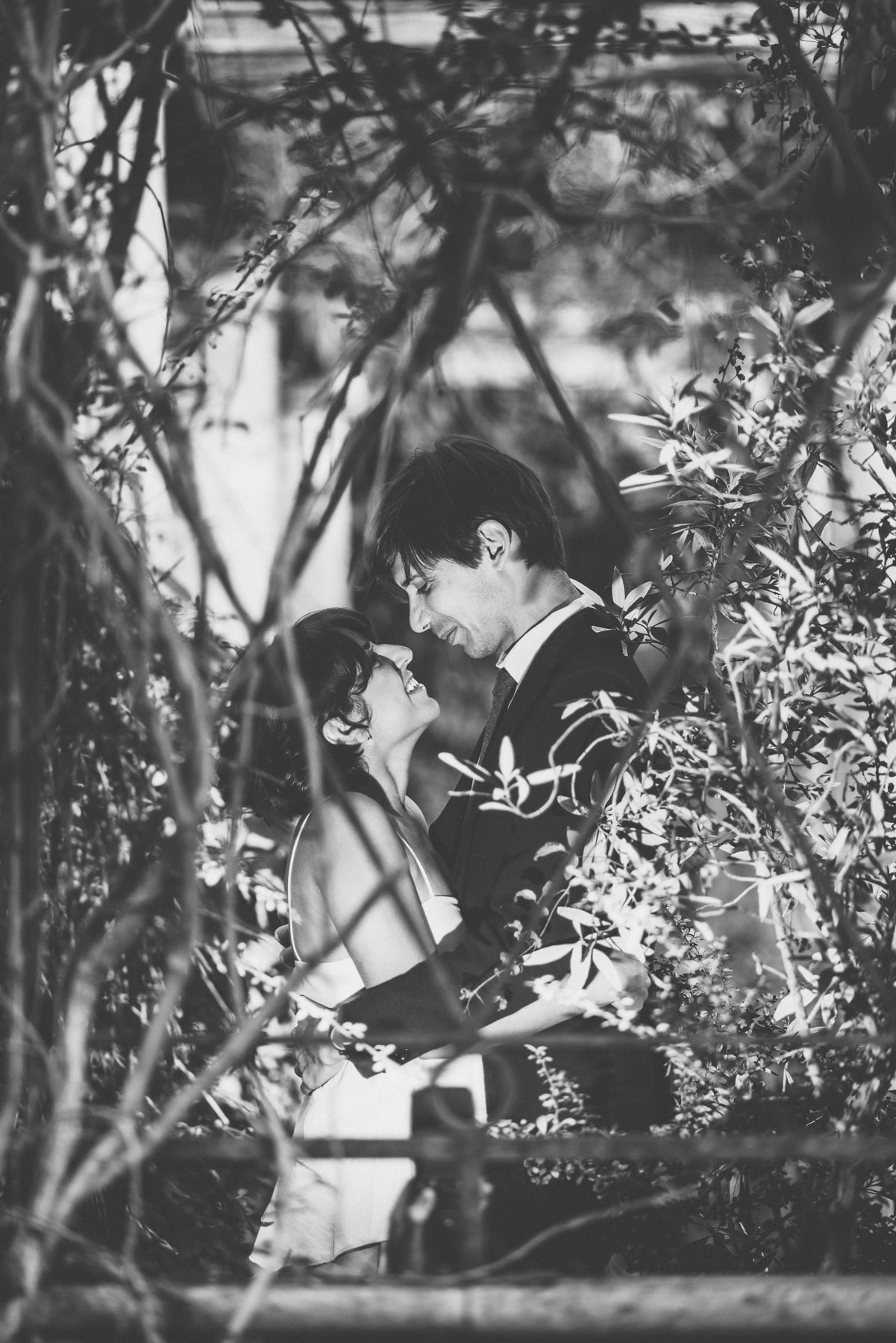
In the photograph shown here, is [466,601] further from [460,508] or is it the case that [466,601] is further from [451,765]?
[451,765]

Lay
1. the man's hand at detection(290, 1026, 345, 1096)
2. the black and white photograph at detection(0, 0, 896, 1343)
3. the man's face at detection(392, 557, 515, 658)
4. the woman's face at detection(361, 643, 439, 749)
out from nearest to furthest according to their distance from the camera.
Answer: the black and white photograph at detection(0, 0, 896, 1343) → the man's hand at detection(290, 1026, 345, 1096) → the man's face at detection(392, 557, 515, 658) → the woman's face at detection(361, 643, 439, 749)

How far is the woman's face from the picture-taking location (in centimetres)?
241

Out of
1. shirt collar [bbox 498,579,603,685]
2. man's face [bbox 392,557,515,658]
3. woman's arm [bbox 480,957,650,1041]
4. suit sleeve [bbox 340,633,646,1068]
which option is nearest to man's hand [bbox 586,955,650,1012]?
woman's arm [bbox 480,957,650,1041]

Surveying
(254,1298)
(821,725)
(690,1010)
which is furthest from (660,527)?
(254,1298)

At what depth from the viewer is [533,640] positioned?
2.17m

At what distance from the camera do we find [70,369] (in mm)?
1249

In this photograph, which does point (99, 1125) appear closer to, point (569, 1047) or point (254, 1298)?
point (254, 1298)

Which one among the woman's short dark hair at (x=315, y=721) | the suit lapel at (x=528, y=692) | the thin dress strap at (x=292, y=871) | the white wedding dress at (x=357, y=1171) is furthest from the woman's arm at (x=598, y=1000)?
the woman's short dark hair at (x=315, y=721)

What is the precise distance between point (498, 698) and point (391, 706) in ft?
0.83

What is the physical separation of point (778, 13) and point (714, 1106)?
5.15 feet

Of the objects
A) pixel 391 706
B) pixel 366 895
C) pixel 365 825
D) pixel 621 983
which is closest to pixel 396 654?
pixel 391 706

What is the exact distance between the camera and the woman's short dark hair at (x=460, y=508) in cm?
225

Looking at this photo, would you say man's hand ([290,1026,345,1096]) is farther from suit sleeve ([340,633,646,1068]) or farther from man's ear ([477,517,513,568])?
man's ear ([477,517,513,568])

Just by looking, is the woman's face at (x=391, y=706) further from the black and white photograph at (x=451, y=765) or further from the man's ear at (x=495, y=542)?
the man's ear at (x=495, y=542)
